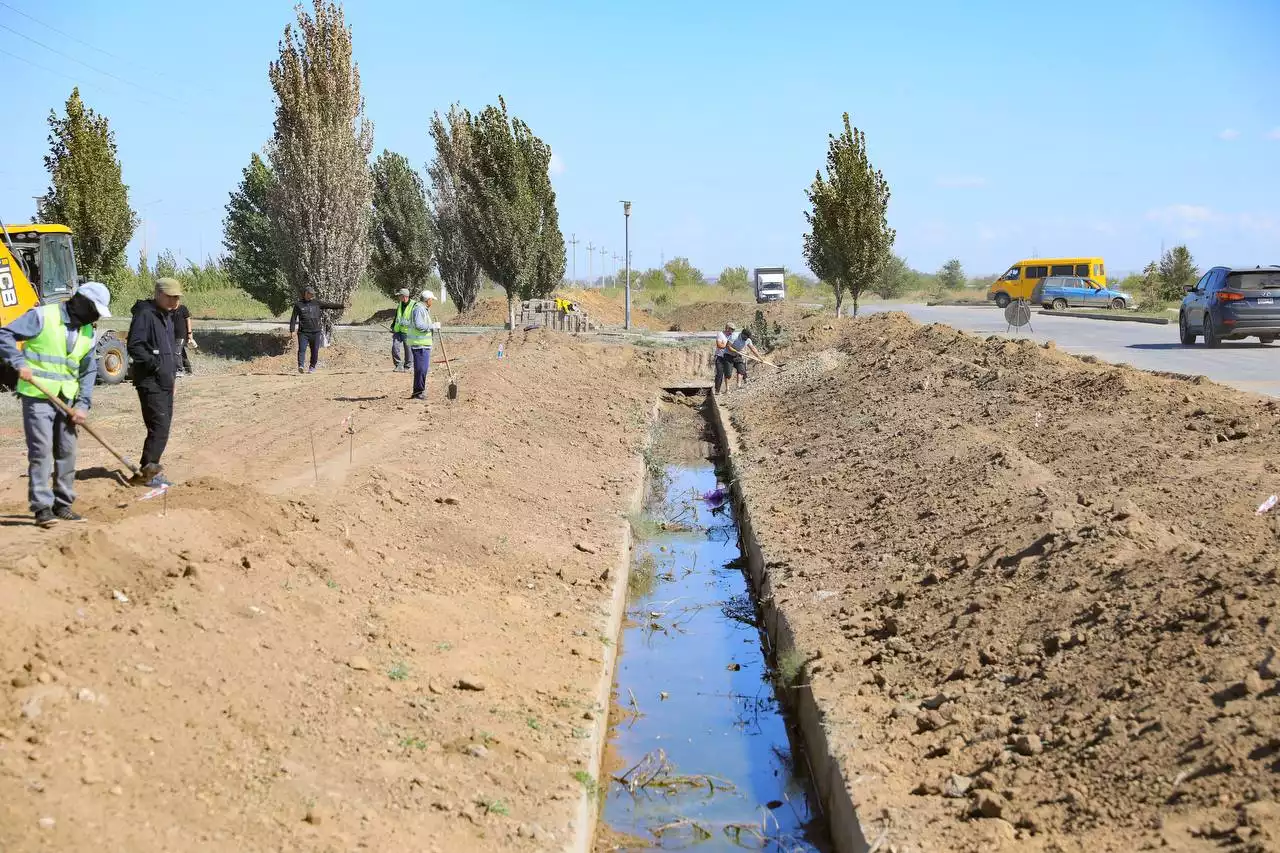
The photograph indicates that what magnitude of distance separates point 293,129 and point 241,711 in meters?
22.5

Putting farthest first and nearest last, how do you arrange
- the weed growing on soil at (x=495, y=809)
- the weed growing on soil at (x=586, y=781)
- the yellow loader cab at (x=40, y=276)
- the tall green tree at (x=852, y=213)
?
the tall green tree at (x=852, y=213)
the yellow loader cab at (x=40, y=276)
the weed growing on soil at (x=586, y=781)
the weed growing on soil at (x=495, y=809)

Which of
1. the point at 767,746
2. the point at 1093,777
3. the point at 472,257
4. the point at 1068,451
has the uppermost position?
the point at 472,257

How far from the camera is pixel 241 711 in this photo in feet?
17.9

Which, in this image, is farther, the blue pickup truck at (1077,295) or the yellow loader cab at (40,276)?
the blue pickup truck at (1077,295)

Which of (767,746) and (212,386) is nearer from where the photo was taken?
(767,746)

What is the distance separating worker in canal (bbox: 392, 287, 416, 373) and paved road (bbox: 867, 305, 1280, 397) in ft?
34.8

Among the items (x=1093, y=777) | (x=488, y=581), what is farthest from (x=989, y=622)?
(x=488, y=581)

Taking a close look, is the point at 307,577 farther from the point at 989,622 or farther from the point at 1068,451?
the point at 1068,451

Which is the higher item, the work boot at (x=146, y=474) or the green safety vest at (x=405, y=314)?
the green safety vest at (x=405, y=314)

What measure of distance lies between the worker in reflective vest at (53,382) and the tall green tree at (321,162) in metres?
19.0

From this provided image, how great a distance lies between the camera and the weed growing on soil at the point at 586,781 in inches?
237

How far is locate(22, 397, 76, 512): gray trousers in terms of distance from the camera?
7539 mm

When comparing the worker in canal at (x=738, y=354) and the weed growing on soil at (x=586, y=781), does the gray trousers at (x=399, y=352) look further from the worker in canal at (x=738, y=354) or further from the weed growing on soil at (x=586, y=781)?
the weed growing on soil at (x=586, y=781)

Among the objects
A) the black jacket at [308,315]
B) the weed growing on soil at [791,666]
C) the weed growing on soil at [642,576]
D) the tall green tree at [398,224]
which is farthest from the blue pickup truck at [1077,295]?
the weed growing on soil at [791,666]
